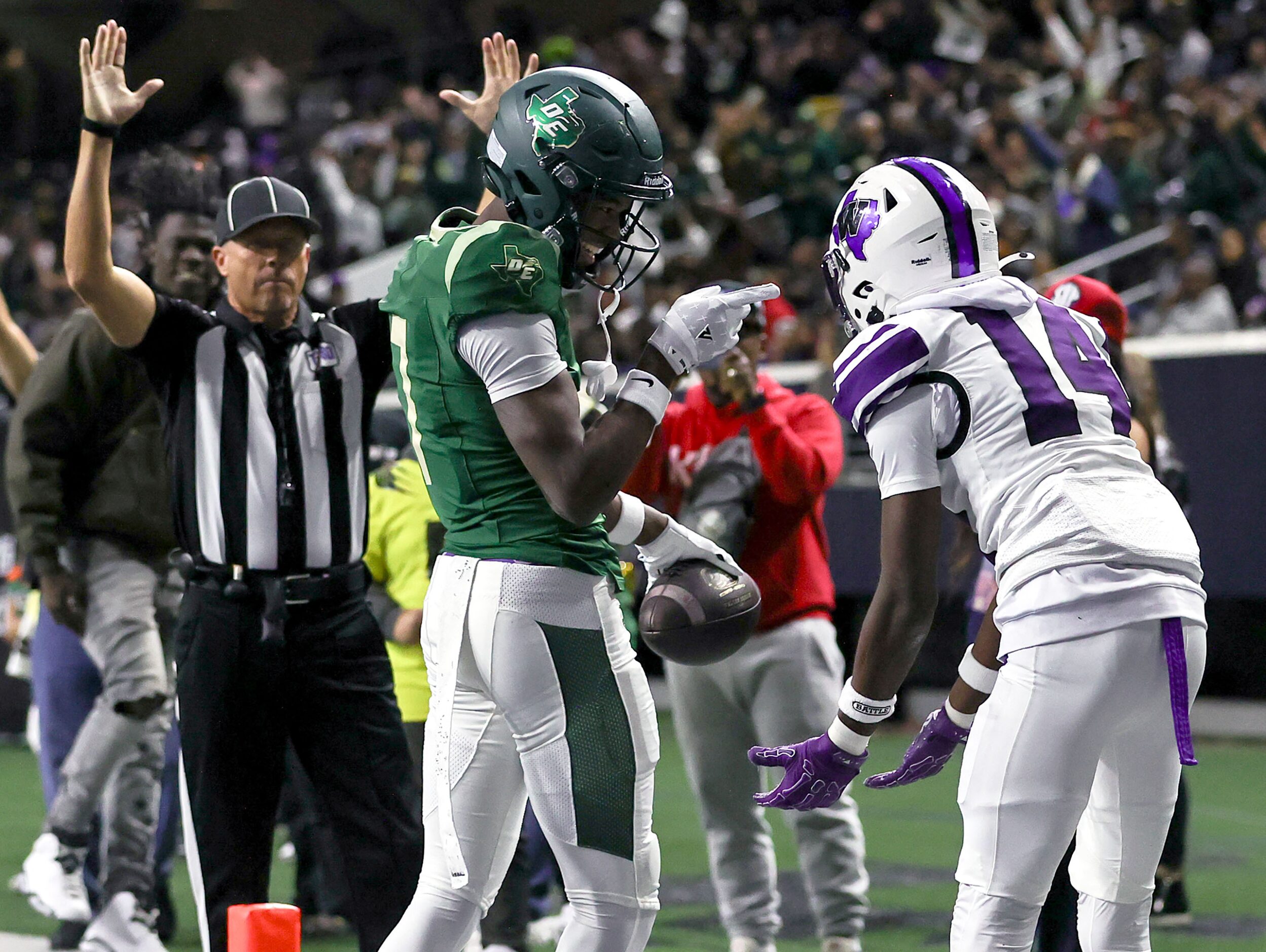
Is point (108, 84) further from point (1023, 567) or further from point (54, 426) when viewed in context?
point (1023, 567)

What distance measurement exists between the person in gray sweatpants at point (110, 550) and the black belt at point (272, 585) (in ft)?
3.80

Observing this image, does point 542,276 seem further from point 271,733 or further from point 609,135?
point 271,733

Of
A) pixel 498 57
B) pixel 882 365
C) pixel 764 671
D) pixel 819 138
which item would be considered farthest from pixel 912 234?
pixel 819 138

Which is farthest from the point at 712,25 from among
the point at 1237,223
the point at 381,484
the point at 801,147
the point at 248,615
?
the point at 248,615

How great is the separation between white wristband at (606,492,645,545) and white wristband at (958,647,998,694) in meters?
0.68

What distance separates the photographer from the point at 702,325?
3.04 meters

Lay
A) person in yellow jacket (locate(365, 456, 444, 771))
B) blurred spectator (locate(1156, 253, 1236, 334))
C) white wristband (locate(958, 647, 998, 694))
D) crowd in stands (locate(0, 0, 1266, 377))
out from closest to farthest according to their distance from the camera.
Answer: white wristband (locate(958, 647, 998, 694))
person in yellow jacket (locate(365, 456, 444, 771))
blurred spectator (locate(1156, 253, 1236, 334))
crowd in stands (locate(0, 0, 1266, 377))

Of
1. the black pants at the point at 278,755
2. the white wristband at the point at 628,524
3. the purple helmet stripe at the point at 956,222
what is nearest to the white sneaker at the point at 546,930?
the black pants at the point at 278,755

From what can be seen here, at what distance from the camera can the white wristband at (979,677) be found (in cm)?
311

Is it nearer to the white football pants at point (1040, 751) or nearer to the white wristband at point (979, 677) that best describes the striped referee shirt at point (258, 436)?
the white wristband at point (979, 677)

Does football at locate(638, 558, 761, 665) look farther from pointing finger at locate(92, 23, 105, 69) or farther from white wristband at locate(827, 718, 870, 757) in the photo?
pointing finger at locate(92, 23, 105, 69)

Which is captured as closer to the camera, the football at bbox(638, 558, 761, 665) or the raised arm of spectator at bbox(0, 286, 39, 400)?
the football at bbox(638, 558, 761, 665)

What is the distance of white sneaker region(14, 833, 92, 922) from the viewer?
5172 mm

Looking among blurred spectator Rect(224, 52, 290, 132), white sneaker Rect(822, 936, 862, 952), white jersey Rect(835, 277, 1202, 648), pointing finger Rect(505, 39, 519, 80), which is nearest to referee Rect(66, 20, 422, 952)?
pointing finger Rect(505, 39, 519, 80)
